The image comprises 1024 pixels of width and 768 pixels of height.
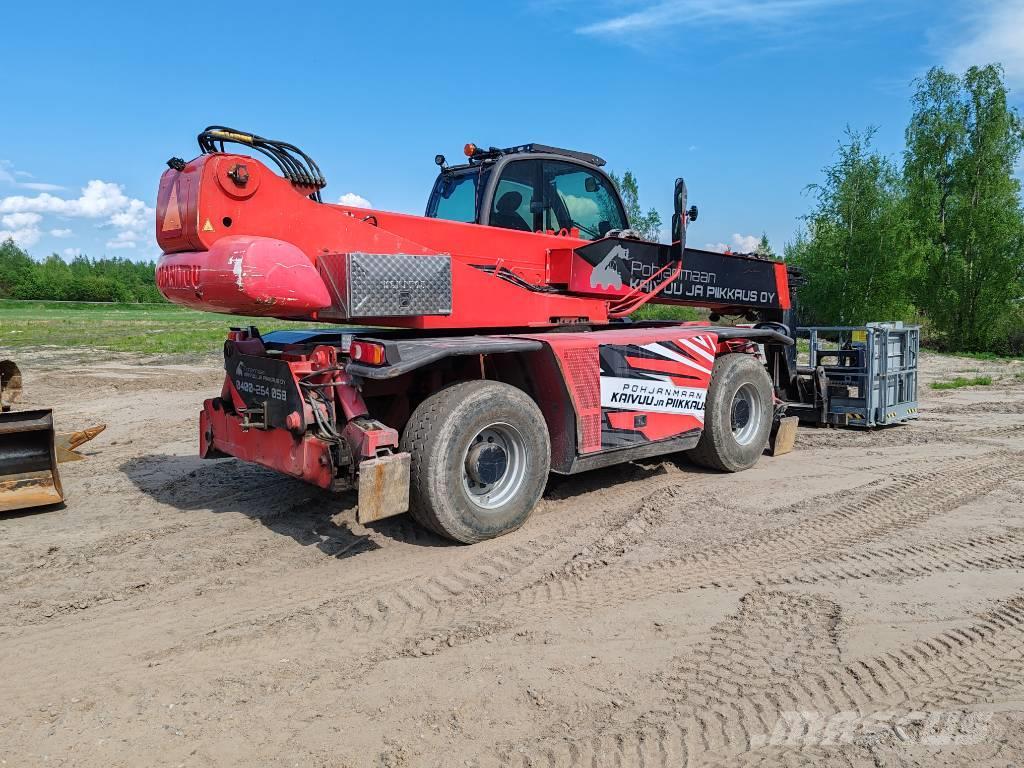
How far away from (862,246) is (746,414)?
17579 millimetres

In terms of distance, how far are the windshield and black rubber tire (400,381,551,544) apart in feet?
6.64

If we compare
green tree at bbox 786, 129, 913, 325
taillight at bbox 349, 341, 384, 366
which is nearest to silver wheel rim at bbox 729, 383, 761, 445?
taillight at bbox 349, 341, 384, 366

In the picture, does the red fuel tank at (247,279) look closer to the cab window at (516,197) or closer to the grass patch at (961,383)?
the cab window at (516,197)

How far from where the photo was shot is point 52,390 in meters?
13.3

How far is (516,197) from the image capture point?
22.1 ft

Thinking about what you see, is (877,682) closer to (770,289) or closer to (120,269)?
(770,289)

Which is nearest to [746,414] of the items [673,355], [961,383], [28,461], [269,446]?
[673,355]

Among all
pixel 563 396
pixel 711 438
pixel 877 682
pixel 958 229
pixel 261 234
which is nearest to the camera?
pixel 877 682

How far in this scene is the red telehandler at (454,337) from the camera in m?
4.95

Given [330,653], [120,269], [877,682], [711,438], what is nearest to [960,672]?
[877,682]

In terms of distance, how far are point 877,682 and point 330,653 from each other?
248 centimetres

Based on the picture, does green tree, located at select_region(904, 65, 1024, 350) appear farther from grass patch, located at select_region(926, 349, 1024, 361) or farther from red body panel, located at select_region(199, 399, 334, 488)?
red body panel, located at select_region(199, 399, 334, 488)

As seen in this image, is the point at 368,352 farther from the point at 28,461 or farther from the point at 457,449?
the point at 28,461

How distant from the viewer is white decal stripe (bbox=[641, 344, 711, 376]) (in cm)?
641
